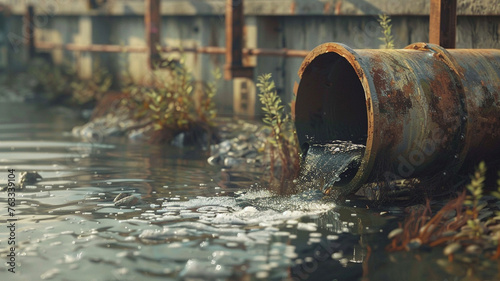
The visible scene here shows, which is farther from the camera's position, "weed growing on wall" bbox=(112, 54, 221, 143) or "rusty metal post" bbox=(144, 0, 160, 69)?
"rusty metal post" bbox=(144, 0, 160, 69)

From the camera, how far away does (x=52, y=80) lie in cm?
1308

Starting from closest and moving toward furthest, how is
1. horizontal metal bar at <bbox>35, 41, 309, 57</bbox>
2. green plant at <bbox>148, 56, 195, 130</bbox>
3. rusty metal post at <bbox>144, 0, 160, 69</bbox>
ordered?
green plant at <bbox>148, 56, 195, 130</bbox> → horizontal metal bar at <bbox>35, 41, 309, 57</bbox> → rusty metal post at <bbox>144, 0, 160, 69</bbox>

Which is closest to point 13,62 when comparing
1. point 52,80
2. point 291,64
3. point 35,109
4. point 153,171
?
point 52,80

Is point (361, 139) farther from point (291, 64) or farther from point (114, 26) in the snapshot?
point (114, 26)

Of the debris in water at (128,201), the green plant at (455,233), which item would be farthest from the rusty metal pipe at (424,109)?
the debris in water at (128,201)

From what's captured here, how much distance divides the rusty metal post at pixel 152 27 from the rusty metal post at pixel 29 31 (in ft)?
15.0

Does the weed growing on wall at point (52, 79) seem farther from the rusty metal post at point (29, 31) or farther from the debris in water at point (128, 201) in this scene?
the debris in water at point (128, 201)

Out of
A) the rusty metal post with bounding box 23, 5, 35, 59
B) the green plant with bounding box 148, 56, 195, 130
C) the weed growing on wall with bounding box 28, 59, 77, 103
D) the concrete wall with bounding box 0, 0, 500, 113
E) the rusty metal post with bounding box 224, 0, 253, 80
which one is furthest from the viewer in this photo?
the rusty metal post with bounding box 23, 5, 35, 59

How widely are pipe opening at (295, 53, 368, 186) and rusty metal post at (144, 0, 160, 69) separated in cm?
430

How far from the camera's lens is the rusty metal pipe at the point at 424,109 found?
5.22m

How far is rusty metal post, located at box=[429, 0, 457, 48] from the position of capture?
20.5 feet

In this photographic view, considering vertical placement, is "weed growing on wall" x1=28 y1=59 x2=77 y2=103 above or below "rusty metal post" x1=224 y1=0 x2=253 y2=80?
below

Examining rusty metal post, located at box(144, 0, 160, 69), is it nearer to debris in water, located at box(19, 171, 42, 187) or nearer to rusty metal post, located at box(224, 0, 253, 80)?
rusty metal post, located at box(224, 0, 253, 80)

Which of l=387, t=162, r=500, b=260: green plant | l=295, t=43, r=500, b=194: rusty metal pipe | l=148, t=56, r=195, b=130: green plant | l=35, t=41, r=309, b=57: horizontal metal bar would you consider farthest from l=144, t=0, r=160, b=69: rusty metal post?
l=387, t=162, r=500, b=260: green plant
